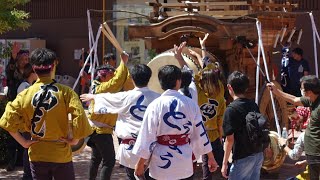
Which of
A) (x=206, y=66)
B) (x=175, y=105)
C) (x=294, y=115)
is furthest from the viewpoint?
(x=294, y=115)

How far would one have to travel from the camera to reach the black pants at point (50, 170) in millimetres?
5184

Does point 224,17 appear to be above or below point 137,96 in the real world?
above

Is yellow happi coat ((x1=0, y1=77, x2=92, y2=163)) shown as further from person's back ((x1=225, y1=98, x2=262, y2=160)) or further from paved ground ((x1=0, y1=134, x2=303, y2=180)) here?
paved ground ((x1=0, y1=134, x2=303, y2=180))

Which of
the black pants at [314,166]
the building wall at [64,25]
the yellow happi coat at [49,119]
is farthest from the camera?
the building wall at [64,25]

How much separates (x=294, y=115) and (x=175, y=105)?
5866mm

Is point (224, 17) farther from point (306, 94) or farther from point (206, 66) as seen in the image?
point (306, 94)

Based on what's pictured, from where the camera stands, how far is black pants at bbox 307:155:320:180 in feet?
19.4

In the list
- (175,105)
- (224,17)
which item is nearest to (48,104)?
(175,105)

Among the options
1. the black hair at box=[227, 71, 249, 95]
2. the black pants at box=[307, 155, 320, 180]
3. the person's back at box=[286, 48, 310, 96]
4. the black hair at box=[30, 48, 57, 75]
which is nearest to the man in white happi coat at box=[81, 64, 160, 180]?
the black hair at box=[227, 71, 249, 95]

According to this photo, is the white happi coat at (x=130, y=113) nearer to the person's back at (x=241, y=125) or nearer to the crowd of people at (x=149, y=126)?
the crowd of people at (x=149, y=126)

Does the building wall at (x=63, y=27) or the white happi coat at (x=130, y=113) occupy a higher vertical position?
the building wall at (x=63, y=27)

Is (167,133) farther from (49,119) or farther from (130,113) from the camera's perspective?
(130,113)

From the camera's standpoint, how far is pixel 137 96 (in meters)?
5.99

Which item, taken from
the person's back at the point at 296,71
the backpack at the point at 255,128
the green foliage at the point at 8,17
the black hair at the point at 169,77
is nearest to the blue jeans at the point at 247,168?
the backpack at the point at 255,128
